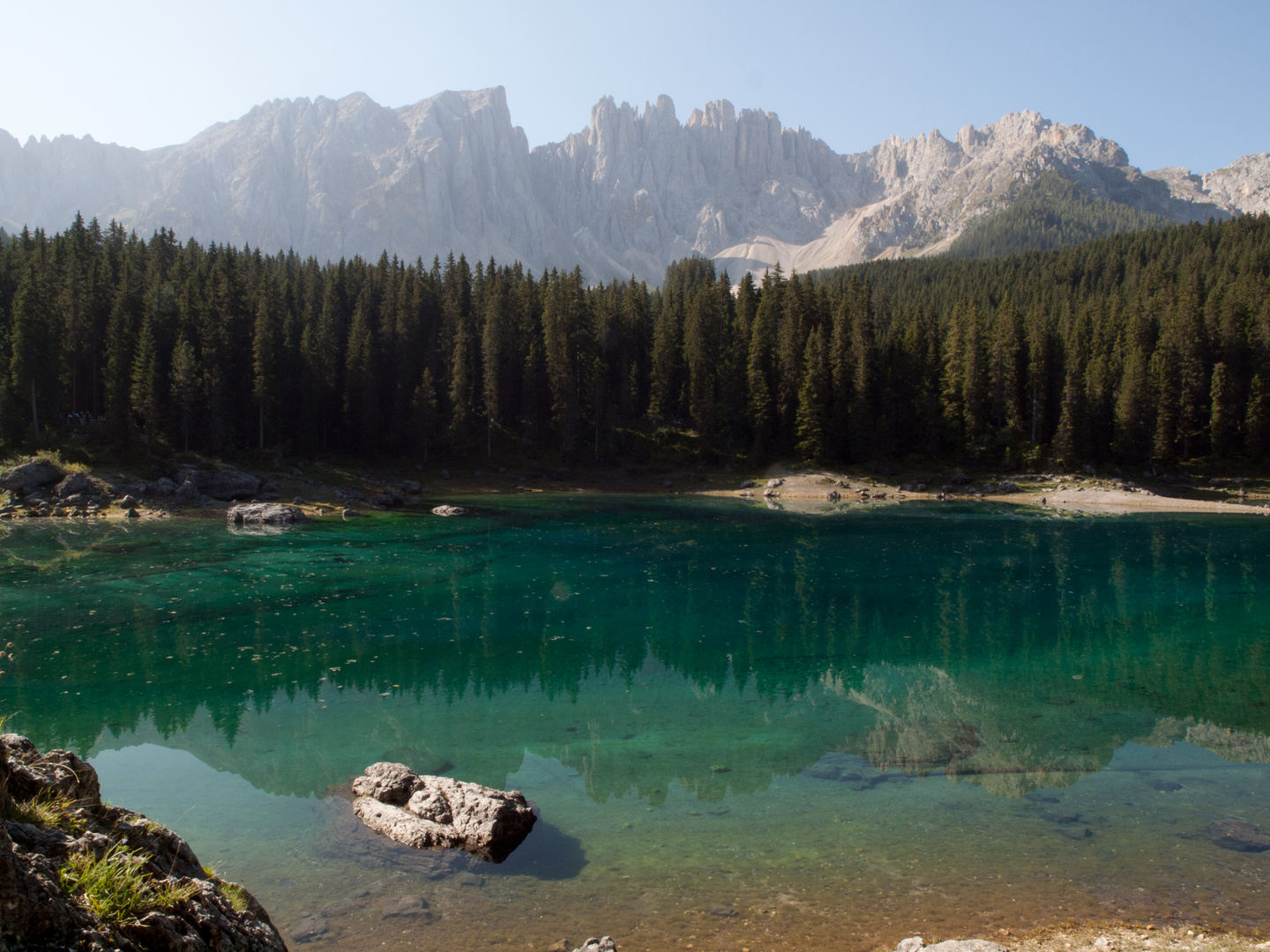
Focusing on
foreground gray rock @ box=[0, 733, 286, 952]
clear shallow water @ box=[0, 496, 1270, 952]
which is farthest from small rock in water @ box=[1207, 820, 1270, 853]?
foreground gray rock @ box=[0, 733, 286, 952]

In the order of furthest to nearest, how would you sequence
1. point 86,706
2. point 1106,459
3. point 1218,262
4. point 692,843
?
point 1218,262 → point 1106,459 → point 86,706 → point 692,843

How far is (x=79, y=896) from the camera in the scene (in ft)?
15.2

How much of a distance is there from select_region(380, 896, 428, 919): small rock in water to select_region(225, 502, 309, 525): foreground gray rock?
4624cm

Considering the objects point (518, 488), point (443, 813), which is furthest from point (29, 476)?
point (443, 813)

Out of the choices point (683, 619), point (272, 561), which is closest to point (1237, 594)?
point (683, 619)

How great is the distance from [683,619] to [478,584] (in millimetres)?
10668

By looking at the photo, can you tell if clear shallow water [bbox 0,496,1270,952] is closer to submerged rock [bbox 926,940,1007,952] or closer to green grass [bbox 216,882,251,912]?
submerged rock [bbox 926,940,1007,952]

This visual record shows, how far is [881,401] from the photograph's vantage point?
8544cm

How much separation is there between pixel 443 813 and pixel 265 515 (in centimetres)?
4646

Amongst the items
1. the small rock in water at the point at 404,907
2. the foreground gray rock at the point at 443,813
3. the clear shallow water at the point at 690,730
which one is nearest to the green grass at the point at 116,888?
the clear shallow water at the point at 690,730

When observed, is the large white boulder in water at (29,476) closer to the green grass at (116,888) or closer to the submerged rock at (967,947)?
the green grass at (116,888)

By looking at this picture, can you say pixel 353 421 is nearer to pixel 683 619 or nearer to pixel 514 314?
pixel 514 314

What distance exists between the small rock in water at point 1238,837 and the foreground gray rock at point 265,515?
5177cm

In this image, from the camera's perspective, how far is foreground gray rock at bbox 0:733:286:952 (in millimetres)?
4141
